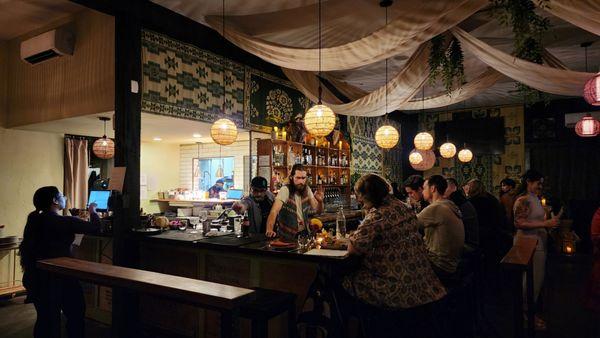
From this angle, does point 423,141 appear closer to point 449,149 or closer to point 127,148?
point 449,149

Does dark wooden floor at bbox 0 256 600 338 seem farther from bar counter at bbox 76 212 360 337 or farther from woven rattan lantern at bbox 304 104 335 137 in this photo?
woven rattan lantern at bbox 304 104 335 137

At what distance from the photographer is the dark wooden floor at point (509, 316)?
4.18 m

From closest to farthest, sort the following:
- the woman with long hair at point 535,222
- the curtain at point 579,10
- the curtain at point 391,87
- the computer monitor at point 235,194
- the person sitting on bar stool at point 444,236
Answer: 1. the curtain at point 579,10
2. the person sitting on bar stool at point 444,236
3. the woman with long hair at point 535,222
4. the curtain at point 391,87
5. the computer monitor at point 235,194

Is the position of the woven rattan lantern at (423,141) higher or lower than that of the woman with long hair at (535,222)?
higher

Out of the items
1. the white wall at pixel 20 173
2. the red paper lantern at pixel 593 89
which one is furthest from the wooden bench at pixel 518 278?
the white wall at pixel 20 173

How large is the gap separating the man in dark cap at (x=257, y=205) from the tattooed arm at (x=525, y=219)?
3.03 metres

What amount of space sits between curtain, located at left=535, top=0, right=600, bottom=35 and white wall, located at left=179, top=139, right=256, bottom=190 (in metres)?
5.06

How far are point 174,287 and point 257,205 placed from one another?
2.66 metres

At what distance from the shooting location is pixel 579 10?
2.99m

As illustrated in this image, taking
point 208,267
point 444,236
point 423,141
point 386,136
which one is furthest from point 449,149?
point 208,267

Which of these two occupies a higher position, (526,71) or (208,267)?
(526,71)

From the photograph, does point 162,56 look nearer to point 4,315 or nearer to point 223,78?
point 223,78

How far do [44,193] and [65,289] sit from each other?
3.08ft

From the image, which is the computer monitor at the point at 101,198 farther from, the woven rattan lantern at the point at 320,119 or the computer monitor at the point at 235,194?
the woven rattan lantern at the point at 320,119
